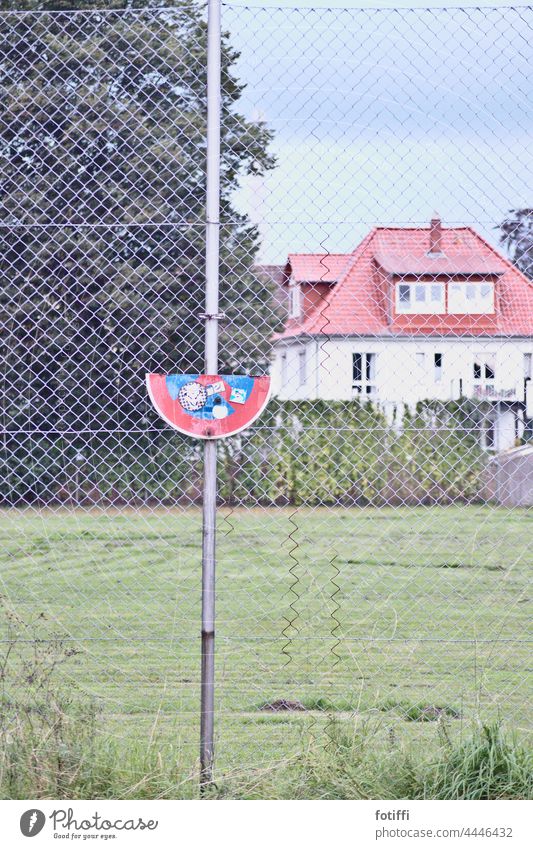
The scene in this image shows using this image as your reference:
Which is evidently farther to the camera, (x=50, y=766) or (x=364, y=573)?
(x=364, y=573)

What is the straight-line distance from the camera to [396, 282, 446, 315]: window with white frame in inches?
165

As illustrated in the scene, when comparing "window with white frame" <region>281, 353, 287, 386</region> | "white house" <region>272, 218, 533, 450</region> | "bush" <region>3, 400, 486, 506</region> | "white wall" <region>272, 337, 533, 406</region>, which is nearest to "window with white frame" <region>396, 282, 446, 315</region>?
"white house" <region>272, 218, 533, 450</region>

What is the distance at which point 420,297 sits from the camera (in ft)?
14.1

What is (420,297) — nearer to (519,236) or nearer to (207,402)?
(519,236)

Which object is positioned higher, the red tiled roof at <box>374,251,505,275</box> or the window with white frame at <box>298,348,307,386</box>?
the red tiled roof at <box>374,251,505,275</box>

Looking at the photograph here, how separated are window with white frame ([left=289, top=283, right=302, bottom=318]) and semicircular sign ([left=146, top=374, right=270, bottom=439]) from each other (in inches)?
32.6

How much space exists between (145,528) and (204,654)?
8482 mm

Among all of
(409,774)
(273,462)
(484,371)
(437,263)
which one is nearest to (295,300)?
(437,263)

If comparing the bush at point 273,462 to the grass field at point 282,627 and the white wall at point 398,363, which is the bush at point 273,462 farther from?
the grass field at point 282,627

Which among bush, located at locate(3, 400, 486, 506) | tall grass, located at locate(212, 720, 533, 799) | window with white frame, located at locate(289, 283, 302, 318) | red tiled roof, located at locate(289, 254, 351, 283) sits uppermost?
red tiled roof, located at locate(289, 254, 351, 283)

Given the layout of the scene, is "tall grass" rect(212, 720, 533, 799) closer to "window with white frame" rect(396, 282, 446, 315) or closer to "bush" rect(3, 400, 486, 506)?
"bush" rect(3, 400, 486, 506)
